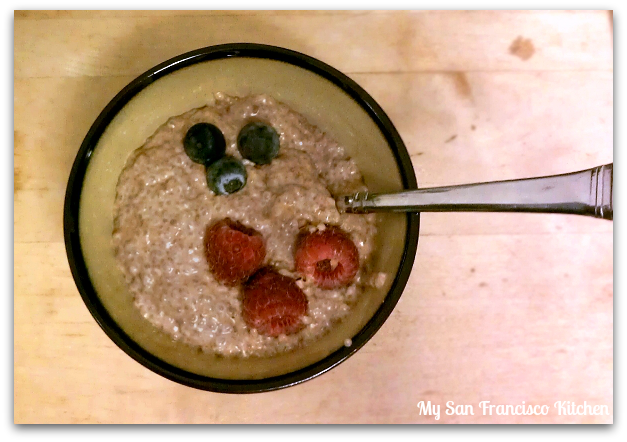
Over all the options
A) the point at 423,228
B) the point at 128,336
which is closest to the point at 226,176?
the point at 128,336

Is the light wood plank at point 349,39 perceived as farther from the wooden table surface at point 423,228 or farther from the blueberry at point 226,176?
the blueberry at point 226,176

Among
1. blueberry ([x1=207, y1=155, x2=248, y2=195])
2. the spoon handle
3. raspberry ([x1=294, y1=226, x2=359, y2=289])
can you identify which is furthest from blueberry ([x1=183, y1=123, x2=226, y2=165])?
the spoon handle

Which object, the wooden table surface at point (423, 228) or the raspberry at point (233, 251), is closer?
the raspberry at point (233, 251)

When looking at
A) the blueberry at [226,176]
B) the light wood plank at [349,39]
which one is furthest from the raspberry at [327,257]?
the light wood plank at [349,39]

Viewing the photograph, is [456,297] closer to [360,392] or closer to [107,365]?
[360,392]

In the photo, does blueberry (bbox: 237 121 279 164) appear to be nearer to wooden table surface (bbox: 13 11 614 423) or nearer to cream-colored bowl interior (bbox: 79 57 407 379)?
cream-colored bowl interior (bbox: 79 57 407 379)

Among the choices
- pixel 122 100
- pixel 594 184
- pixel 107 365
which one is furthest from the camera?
pixel 107 365

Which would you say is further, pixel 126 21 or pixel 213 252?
pixel 126 21
